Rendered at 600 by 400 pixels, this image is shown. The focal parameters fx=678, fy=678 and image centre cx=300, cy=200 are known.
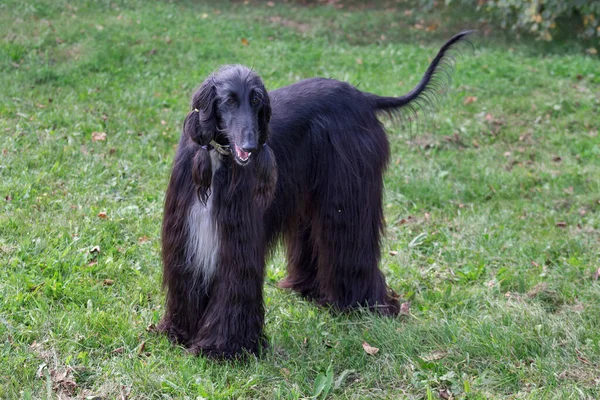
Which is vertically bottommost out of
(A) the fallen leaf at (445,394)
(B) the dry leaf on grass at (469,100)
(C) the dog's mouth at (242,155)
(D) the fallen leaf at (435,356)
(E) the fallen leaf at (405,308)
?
(E) the fallen leaf at (405,308)

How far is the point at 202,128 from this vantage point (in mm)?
3094

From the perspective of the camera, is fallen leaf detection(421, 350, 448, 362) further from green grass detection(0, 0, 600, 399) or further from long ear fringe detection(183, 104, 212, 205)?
long ear fringe detection(183, 104, 212, 205)

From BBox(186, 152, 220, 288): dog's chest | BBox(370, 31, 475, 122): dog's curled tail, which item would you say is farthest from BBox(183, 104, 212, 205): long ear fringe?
BBox(370, 31, 475, 122): dog's curled tail

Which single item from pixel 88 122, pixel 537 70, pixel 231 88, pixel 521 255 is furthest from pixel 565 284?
pixel 537 70

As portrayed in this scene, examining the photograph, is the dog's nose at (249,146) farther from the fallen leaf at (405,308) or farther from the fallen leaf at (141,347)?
the fallen leaf at (405,308)

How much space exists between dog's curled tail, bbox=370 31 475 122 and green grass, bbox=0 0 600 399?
1.16 metres

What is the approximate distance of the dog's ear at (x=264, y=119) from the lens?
319cm

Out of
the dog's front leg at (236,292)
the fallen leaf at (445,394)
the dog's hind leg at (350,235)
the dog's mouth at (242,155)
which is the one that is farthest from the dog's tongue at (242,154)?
the fallen leaf at (445,394)

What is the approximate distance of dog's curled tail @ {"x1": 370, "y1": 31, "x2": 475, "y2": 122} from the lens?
4.21 m

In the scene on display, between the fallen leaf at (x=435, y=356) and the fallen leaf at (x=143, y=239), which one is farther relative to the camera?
the fallen leaf at (x=143, y=239)

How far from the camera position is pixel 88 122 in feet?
21.5

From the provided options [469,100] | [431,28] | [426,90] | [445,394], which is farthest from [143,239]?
[431,28]

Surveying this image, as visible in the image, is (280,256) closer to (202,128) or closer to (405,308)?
(405,308)

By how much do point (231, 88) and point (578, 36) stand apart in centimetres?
1092
